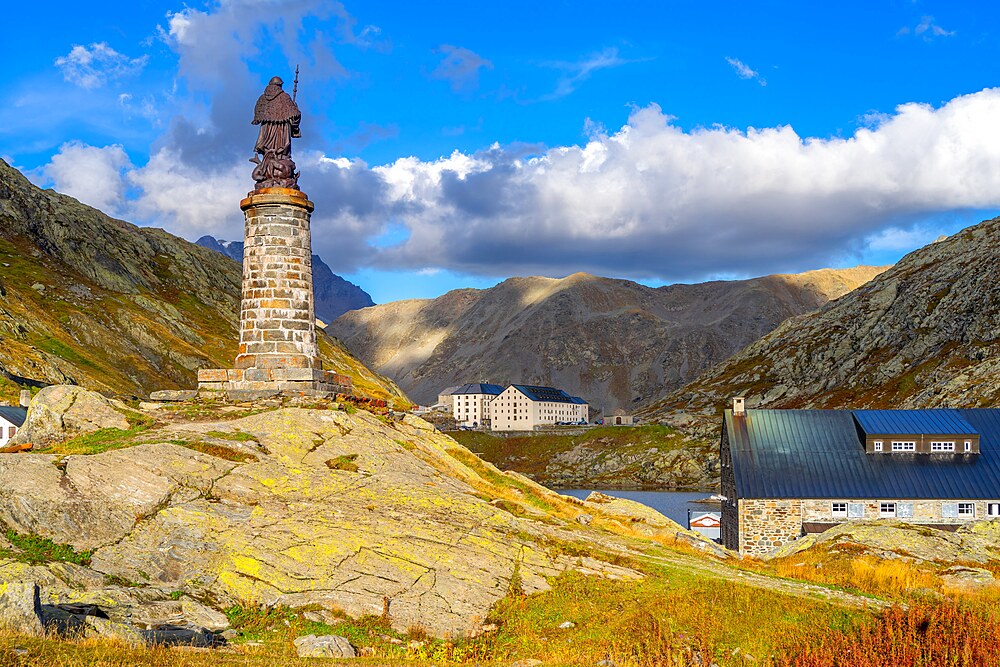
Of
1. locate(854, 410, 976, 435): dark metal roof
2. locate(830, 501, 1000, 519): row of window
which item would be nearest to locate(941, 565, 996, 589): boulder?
locate(830, 501, 1000, 519): row of window

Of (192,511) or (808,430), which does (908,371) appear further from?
(192,511)

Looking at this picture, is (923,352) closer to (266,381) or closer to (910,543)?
(910,543)

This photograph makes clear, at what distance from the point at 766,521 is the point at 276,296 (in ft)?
128

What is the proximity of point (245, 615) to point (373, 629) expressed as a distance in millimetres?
3061

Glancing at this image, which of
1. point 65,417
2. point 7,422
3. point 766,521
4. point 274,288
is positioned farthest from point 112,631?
point 7,422

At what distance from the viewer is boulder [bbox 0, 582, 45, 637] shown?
14682 millimetres

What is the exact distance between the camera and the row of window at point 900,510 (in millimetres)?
56531

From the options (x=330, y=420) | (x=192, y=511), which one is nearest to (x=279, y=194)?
(x=330, y=420)

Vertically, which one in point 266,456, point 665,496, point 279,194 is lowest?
point 665,496

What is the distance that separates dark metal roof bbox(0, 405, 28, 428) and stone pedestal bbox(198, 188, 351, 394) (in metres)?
47.8

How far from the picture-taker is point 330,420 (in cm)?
2981

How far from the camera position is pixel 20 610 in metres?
14.9

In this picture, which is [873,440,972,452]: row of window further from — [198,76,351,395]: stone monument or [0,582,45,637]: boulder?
[0,582,45,637]: boulder

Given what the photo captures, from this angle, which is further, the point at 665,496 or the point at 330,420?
the point at 665,496
